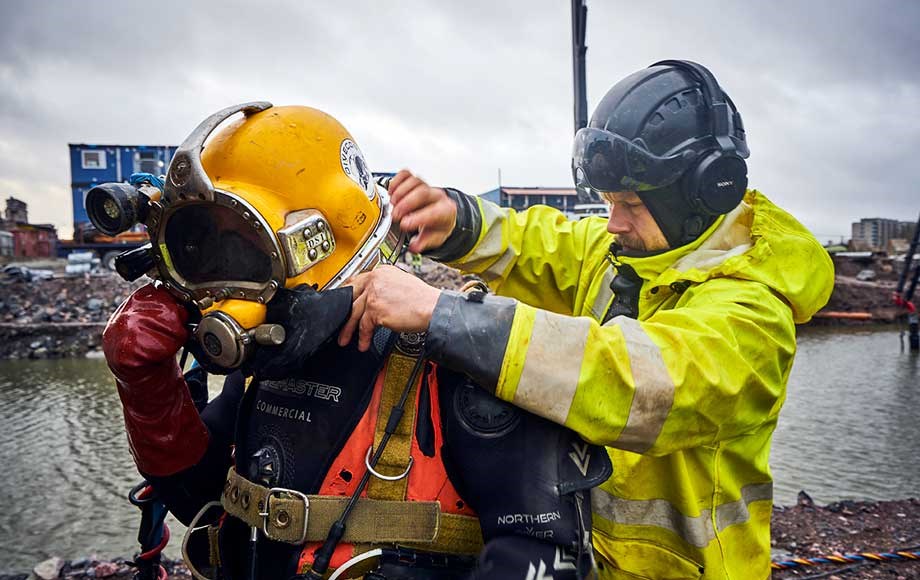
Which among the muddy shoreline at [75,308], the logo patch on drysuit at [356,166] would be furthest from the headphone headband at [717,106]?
the muddy shoreline at [75,308]

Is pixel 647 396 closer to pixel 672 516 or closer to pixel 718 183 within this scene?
pixel 672 516

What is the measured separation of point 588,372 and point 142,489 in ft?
5.19

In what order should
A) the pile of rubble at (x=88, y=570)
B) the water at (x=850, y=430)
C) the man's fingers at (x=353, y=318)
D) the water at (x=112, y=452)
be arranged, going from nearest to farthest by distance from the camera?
the man's fingers at (x=353, y=318) < the pile of rubble at (x=88, y=570) < the water at (x=112, y=452) < the water at (x=850, y=430)

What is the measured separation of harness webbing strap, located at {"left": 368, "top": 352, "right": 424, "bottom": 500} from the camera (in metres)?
1.36

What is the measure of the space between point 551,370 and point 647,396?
22 centimetres

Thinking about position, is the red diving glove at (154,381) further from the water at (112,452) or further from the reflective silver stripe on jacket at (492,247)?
the water at (112,452)

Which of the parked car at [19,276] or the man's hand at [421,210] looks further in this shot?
the parked car at [19,276]

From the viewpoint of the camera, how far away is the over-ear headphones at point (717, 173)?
1.88 m

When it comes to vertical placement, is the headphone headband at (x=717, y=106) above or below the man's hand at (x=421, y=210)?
above

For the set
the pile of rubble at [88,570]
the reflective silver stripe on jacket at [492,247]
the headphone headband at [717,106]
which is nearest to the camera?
the headphone headband at [717,106]

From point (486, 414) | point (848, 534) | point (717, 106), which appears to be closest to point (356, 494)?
point (486, 414)

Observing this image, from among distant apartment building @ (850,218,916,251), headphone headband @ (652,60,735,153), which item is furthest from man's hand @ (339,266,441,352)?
distant apartment building @ (850,218,916,251)

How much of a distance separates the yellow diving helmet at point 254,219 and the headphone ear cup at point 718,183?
1035 mm

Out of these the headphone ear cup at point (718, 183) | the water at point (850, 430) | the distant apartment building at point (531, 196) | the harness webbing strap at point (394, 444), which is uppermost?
the distant apartment building at point (531, 196)
